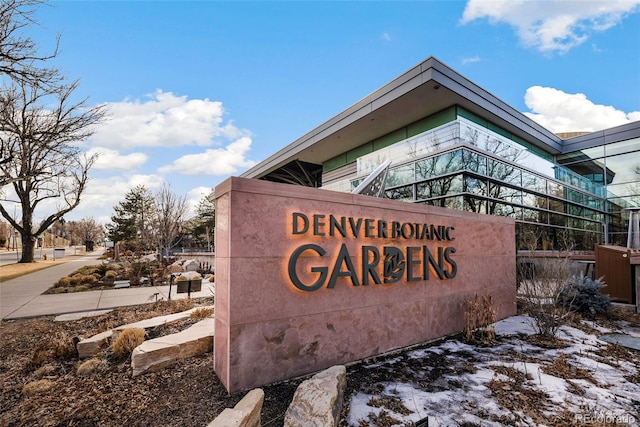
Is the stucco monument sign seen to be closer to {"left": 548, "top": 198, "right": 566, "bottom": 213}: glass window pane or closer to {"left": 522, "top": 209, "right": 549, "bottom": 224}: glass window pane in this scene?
{"left": 522, "top": 209, "right": 549, "bottom": 224}: glass window pane

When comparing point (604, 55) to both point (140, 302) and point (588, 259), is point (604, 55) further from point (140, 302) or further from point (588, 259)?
point (140, 302)

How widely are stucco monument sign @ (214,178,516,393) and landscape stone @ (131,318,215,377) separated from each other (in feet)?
2.62

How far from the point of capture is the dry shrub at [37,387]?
3.77m

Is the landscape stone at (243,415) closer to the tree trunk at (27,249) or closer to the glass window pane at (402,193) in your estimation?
the glass window pane at (402,193)

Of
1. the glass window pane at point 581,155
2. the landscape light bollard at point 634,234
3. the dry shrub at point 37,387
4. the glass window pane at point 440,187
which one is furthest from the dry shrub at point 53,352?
the glass window pane at point 581,155

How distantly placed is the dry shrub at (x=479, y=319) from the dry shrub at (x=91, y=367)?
6.52 m

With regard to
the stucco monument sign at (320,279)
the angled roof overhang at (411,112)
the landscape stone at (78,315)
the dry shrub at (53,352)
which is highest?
the angled roof overhang at (411,112)

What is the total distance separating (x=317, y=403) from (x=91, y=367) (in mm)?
3543

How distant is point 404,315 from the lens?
5.66 metres

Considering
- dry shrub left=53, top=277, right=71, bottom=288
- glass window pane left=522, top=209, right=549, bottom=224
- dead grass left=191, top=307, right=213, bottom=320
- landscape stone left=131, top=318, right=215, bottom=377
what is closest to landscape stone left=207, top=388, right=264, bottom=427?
landscape stone left=131, top=318, right=215, bottom=377

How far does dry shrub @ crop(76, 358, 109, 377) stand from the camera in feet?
14.1

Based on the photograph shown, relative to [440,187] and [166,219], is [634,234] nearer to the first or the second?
[440,187]

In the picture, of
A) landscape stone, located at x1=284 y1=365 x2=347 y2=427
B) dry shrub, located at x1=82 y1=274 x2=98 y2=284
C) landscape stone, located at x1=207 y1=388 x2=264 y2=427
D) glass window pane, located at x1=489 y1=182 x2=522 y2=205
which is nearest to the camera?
landscape stone, located at x1=207 y1=388 x2=264 y2=427

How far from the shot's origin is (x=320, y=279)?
4543mm
